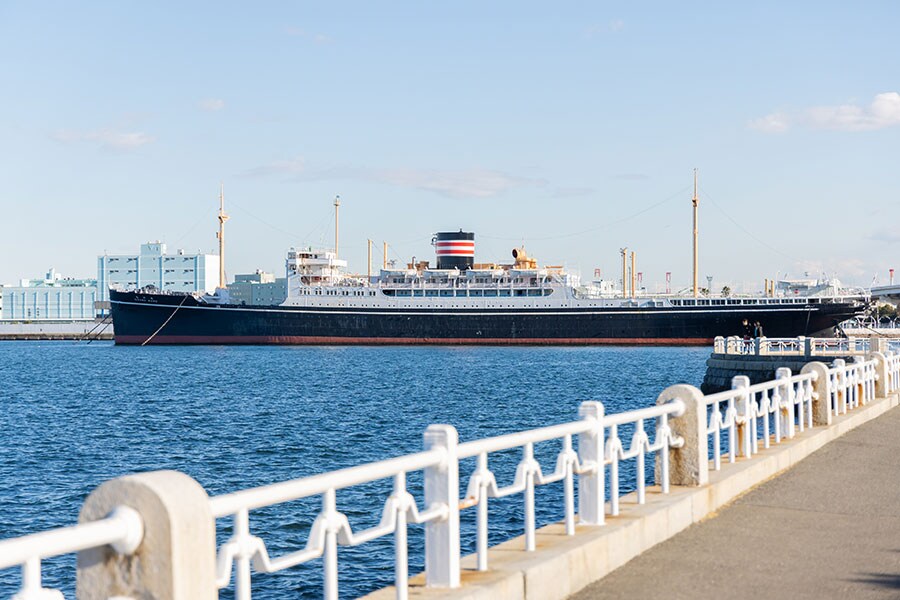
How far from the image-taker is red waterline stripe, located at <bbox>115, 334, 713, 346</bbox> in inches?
4003

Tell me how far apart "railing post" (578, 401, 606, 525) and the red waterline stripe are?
95090 mm

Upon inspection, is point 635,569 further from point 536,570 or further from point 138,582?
point 138,582

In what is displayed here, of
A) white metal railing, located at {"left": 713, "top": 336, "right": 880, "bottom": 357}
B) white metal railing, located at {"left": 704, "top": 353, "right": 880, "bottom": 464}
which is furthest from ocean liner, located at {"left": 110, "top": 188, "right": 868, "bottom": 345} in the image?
white metal railing, located at {"left": 704, "top": 353, "right": 880, "bottom": 464}

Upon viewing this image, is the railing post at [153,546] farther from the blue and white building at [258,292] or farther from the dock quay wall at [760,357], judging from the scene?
the blue and white building at [258,292]

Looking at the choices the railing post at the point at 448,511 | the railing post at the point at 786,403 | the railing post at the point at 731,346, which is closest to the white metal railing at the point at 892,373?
the railing post at the point at 786,403

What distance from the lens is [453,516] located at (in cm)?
576

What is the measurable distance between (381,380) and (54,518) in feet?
125

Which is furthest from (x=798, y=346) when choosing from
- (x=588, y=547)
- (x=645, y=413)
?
(x=588, y=547)

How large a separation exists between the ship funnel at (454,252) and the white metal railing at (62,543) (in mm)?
110580

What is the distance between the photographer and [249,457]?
83.7ft

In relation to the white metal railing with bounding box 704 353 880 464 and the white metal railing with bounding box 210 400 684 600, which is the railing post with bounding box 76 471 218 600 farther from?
the white metal railing with bounding box 704 353 880 464

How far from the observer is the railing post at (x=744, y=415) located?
35.9ft

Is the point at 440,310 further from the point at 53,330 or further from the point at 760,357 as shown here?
the point at 53,330

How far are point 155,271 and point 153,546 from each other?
183757mm
